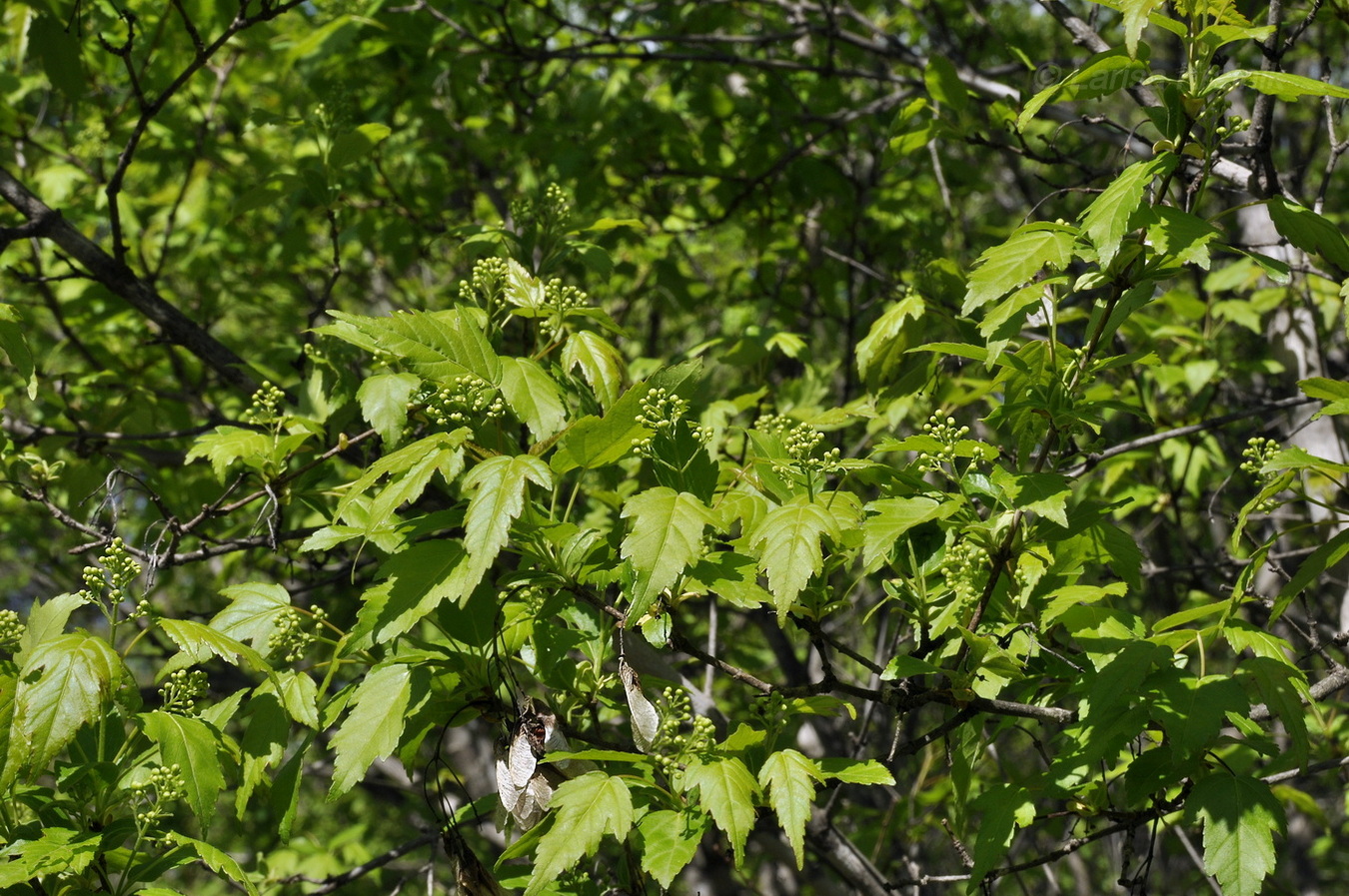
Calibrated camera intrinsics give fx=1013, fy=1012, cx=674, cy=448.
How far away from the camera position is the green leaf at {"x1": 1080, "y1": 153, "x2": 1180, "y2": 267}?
70.2 inches

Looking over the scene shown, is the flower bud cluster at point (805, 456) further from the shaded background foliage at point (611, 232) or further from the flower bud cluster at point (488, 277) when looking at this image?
the flower bud cluster at point (488, 277)

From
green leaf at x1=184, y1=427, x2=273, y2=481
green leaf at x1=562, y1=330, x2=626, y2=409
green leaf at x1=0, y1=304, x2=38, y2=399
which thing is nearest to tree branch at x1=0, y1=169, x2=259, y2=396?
green leaf at x1=184, y1=427, x2=273, y2=481

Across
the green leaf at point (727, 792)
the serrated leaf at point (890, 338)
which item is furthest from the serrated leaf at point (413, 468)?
the serrated leaf at point (890, 338)

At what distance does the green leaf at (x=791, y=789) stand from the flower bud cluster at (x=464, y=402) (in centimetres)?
85

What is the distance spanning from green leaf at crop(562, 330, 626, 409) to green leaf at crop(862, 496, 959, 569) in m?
0.68

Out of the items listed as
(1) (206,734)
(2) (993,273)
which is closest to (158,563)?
(1) (206,734)

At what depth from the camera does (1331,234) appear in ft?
6.54

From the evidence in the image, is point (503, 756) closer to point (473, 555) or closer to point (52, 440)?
point (473, 555)

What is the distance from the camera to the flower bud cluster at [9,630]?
6.63ft

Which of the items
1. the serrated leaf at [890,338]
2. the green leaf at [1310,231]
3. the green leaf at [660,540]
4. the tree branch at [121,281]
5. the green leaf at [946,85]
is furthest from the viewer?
the tree branch at [121,281]

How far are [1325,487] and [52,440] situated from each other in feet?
14.2

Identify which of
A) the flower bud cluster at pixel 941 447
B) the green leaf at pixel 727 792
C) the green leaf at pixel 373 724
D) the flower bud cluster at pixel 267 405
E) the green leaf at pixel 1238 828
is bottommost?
the green leaf at pixel 1238 828

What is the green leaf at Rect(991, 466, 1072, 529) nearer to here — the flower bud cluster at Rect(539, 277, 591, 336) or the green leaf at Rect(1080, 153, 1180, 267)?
the green leaf at Rect(1080, 153, 1180, 267)

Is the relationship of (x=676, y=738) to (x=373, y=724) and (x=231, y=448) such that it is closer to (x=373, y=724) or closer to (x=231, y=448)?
(x=373, y=724)
